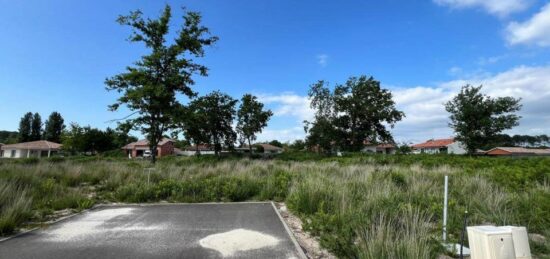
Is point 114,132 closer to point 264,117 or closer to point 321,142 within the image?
point 264,117

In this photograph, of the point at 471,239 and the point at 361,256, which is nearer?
the point at 471,239

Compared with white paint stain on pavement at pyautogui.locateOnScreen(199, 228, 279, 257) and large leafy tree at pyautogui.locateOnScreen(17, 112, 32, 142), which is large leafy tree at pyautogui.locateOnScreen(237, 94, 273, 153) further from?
large leafy tree at pyautogui.locateOnScreen(17, 112, 32, 142)

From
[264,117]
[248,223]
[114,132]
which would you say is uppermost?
[264,117]

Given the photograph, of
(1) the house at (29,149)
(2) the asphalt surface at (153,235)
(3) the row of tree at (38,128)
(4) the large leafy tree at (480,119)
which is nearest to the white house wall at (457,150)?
(4) the large leafy tree at (480,119)

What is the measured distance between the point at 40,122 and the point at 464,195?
316 feet

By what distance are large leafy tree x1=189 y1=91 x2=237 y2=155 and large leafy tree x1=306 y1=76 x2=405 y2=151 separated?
37.5 feet

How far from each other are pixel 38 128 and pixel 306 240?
95.4 m

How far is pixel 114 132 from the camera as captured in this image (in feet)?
77.1

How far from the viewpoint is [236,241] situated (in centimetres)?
553

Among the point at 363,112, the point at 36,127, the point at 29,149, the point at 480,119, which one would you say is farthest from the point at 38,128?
the point at 480,119

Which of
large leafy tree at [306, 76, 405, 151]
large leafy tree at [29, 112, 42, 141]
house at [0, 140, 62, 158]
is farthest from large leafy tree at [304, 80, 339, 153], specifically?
large leafy tree at [29, 112, 42, 141]

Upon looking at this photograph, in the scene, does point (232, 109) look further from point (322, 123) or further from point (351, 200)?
point (351, 200)

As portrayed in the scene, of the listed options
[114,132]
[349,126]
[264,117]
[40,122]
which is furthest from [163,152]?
[114,132]

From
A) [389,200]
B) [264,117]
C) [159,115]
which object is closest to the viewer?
[389,200]
